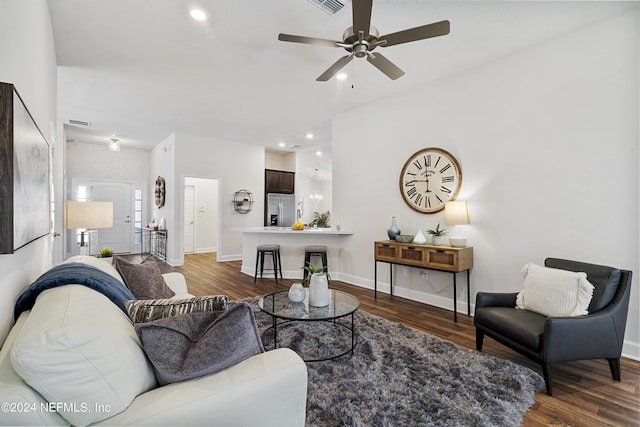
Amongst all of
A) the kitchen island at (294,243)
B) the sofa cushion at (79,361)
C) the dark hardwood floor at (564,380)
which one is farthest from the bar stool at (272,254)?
the sofa cushion at (79,361)

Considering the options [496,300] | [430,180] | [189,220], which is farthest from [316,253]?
[189,220]

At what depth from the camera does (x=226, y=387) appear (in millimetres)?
1046

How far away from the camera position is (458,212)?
3.35 metres

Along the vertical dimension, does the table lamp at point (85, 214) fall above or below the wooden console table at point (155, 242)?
above

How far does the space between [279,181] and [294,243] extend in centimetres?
341

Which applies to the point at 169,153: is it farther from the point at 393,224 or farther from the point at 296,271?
the point at 393,224

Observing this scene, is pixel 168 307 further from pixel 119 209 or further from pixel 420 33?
pixel 119 209

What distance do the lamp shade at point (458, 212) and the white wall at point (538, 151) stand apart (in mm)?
159

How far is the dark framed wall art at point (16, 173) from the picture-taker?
107 cm

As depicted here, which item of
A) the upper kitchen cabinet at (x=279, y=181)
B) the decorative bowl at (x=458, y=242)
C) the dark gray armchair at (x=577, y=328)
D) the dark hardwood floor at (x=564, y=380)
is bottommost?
the dark hardwood floor at (x=564, y=380)

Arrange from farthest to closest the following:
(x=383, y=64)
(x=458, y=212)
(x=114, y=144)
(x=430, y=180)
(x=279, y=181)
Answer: (x=279, y=181)
(x=114, y=144)
(x=430, y=180)
(x=458, y=212)
(x=383, y=64)

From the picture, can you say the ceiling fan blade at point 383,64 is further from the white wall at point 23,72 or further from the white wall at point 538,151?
the white wall at point 23,72

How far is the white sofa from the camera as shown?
2.63ft

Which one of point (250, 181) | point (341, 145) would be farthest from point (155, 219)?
point (341, 145)
